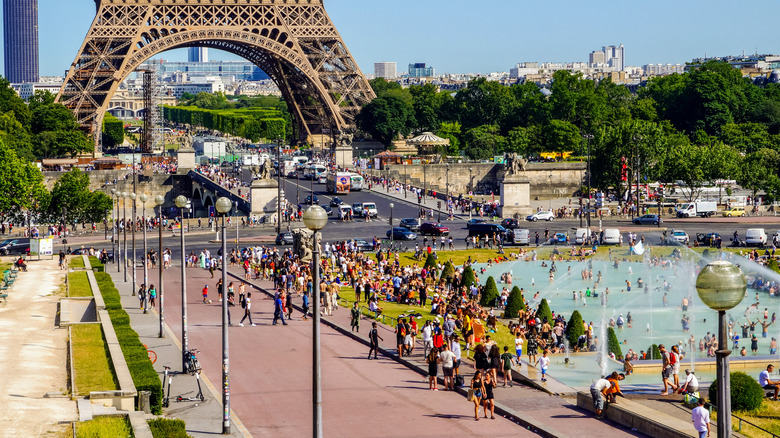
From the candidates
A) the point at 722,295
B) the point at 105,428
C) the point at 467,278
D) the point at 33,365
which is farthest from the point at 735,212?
the point at 722,295

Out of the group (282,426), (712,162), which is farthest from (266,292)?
(712,162)

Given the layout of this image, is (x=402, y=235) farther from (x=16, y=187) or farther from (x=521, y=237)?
(x=16, y=187)

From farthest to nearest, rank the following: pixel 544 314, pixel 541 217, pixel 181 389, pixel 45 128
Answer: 1. pixel 45 128
2. pixel 541 217
3. pixel 544 314
4. pixel 181 389

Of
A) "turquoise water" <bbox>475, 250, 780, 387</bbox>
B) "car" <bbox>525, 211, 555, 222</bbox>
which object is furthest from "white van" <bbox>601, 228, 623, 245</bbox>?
"car" <bbox>525, 211, 555, 222</bbox>

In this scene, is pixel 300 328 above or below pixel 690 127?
below

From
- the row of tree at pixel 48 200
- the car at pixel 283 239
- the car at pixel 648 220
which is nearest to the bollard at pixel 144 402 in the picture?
the car at pixel 283 239

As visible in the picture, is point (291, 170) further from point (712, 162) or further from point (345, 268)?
point (345, 268)
